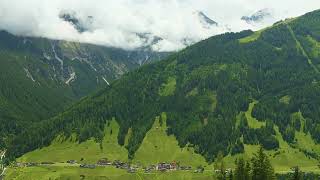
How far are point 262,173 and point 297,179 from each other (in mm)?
19858

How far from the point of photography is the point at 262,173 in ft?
620

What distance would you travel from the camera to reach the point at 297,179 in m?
170

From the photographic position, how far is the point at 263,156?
188000 millimetres

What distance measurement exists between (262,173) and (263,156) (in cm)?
582

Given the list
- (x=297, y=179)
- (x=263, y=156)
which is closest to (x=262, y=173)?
(x=263, y=156)

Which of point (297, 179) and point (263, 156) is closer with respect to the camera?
point (297, 179)

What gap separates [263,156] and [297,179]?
1957cm

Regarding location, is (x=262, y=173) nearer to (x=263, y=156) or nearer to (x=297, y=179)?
(x=263, y=156)
